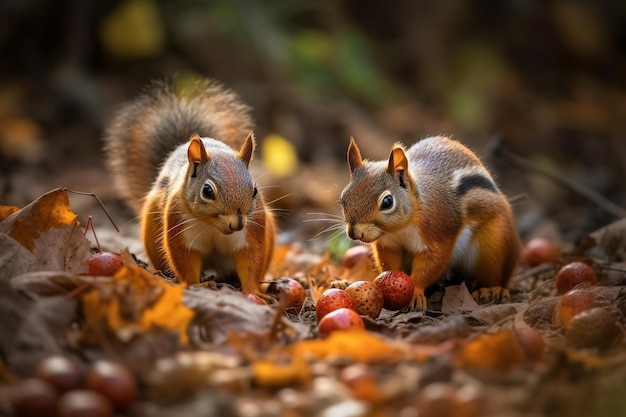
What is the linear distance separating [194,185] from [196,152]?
6.3 inches

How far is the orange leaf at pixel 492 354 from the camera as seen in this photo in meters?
2.59

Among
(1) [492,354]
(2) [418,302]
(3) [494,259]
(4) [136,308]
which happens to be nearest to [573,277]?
(3) [494,259]

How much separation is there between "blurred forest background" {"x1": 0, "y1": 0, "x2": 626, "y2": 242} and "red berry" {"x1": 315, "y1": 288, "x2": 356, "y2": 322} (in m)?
2.98

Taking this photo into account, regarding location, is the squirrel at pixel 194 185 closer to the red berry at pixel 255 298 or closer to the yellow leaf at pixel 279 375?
the red berry at pixel 255 298

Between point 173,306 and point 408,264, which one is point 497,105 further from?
point 173,306

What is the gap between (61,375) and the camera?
2.39m

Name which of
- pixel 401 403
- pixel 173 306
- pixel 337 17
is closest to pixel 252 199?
pixel 173 306

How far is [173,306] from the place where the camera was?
9.34ft

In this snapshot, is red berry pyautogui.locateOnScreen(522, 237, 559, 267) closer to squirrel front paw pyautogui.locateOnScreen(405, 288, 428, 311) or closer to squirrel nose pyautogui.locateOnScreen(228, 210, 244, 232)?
squirrel front paw pyautogui.locateOnScreen(405, 288, 428, 311)

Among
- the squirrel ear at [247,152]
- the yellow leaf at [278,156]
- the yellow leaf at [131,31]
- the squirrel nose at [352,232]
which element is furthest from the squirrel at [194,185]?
the yellow leaf at [131,31]

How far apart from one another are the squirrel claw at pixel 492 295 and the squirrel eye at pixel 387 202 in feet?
2.51

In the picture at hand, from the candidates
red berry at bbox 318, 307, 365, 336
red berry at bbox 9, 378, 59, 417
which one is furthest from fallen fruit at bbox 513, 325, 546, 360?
red berry at bbox 9, 378, 59, 417

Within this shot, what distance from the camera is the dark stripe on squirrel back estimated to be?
4.14 meters

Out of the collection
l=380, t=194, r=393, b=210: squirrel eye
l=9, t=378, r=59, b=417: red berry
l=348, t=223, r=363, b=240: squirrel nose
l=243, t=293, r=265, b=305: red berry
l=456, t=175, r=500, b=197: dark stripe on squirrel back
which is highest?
l=456, t=175, r=500, b=197: dark stripe on squirrel back
